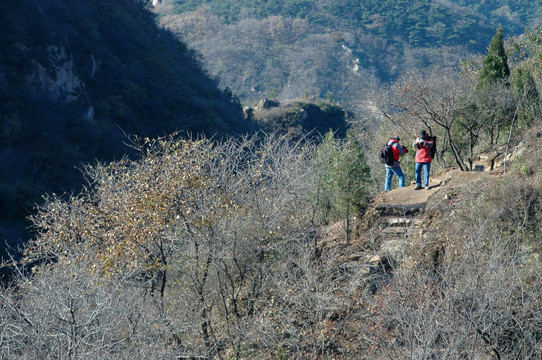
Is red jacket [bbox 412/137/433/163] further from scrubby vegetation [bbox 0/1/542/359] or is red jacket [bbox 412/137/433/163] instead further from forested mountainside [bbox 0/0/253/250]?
forested mountainside [bbox 0/0/253/250]

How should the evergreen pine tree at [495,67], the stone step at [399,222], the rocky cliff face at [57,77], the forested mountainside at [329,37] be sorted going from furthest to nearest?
the forested mountainside at [329,37]
the rocky cliff face at [57,77]
the evergreen pine tree at [495,67]
the stone step at [399,222]

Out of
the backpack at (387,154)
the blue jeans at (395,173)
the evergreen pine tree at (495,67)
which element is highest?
the evergreen pine tree at (495,67)

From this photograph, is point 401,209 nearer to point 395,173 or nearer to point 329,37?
point 395,173

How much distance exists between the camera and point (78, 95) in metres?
29.9

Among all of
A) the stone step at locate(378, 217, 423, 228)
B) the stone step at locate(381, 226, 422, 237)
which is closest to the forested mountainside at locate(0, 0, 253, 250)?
the stone step at locate(378, 217, 423, 228)

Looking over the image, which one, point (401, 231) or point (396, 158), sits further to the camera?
point (396, 158)

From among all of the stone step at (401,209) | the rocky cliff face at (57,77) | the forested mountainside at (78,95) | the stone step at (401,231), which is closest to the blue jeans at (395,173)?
the stone step at (401,209)

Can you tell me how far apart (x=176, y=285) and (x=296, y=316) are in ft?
8.41

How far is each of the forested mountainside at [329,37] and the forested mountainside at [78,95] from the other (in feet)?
89.9

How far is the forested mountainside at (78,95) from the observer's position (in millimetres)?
24219

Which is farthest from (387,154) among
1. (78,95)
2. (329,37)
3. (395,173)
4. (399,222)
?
(329,37)

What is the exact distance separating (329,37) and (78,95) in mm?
59021

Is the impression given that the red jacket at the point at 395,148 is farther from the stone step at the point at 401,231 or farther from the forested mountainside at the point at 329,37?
the forested mountainside at the point at 329,37

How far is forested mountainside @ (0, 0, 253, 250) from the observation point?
79.5 feet
